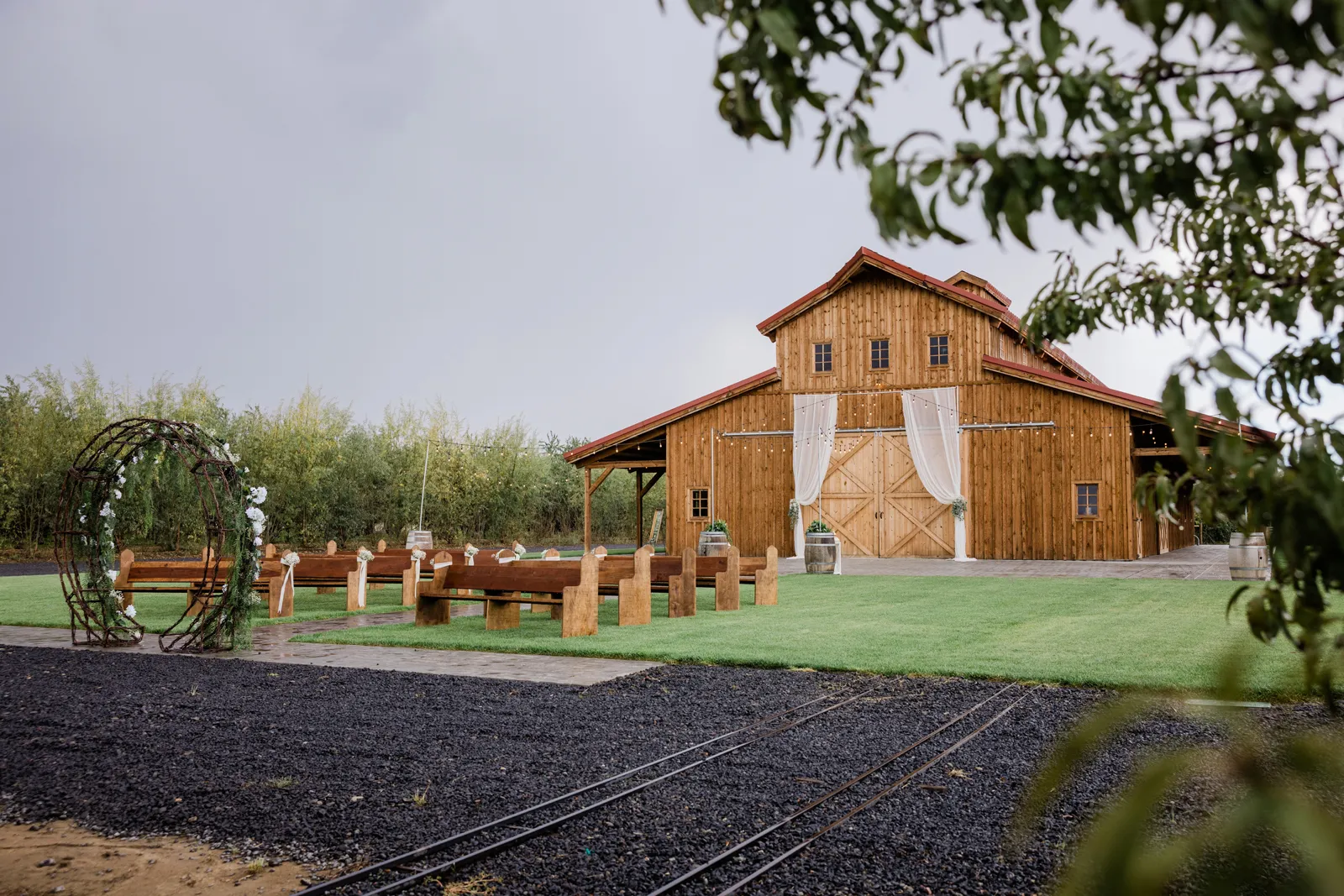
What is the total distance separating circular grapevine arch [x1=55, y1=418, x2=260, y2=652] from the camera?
9.63m

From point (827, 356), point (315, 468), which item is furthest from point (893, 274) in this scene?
point (315, 468)

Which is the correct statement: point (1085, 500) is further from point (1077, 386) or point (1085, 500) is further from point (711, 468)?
point (711, 468)

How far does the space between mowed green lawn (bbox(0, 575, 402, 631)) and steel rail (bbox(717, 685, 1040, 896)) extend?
31.2 ft

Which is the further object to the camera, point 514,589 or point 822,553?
point 822,553

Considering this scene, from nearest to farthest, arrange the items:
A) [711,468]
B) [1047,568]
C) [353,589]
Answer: [353,589] < [1047,568] < [711,468]

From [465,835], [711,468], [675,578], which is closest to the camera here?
[465,835]

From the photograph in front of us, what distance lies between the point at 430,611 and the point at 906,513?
15.3 m

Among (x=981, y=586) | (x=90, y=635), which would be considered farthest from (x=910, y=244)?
(x=981, y=586)

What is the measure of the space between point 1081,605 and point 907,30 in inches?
511

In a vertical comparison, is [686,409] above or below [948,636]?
above

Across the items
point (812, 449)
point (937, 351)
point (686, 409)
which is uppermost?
point (937, 351)

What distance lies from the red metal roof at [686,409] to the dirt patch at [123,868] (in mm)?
21590

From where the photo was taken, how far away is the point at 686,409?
2566 centimetres

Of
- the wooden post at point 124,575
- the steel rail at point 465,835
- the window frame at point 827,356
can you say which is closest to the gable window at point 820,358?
the window frame at point 827,356
